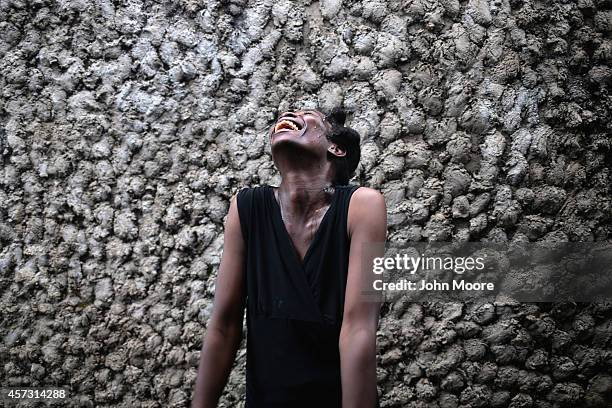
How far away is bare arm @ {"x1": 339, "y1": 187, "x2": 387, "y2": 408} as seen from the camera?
1.93 m

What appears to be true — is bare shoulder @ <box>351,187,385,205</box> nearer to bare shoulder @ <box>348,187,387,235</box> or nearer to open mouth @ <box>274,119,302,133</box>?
bare shoulder @ <box>348,187,387,235</box>

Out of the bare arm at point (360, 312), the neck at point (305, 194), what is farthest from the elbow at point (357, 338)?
the neck at point (305, 194)

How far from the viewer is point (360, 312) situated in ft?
6.52

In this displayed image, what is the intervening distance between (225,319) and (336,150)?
0.67 metres

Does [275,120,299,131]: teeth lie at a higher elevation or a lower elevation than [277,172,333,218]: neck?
higher

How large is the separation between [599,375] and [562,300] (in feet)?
1.33

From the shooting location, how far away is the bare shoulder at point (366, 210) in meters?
2.07

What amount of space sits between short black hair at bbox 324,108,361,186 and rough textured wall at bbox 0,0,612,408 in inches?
41.4

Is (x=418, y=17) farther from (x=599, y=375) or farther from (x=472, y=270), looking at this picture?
(x=599, y=375)

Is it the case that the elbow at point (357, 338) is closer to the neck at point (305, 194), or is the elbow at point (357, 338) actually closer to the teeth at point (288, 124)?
the neck at point (305, 194)

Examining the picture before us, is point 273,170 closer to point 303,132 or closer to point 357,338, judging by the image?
point 303,132

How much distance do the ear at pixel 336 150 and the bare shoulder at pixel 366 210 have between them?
23 centimetres

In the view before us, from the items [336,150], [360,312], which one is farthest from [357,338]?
[336,150]

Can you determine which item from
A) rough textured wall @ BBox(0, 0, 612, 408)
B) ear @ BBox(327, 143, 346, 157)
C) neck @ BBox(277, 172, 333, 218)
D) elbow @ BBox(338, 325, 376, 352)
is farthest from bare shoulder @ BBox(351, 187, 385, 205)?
rough textured wall @ BBox(0, 0, 612, 408)
